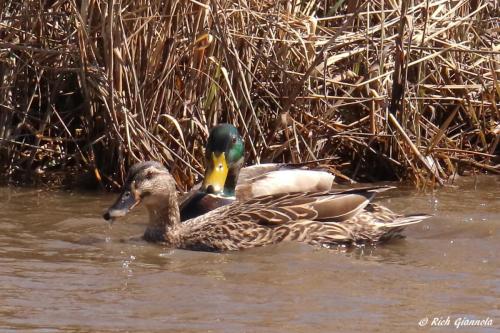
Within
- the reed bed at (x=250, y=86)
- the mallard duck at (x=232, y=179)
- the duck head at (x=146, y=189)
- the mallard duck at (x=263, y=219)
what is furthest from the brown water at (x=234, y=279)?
the reed bed at (x=250, y=86)

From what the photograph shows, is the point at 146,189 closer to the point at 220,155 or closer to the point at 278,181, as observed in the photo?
the point at 220,155

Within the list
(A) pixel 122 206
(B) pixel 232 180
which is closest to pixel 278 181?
(B) pixel 232 180

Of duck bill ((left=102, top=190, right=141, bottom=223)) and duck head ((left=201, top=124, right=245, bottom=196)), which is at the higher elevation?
duck head ((left=201, top=124, right=245, bottom=196))

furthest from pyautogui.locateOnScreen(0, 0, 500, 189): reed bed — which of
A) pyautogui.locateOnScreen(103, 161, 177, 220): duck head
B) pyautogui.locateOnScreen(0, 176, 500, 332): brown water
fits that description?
pyautogui.locateOnScreen(103, 161, 177, 220): duck head

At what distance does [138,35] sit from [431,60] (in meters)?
2.35

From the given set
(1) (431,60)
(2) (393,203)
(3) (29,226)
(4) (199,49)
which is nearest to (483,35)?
(1) (431,60)

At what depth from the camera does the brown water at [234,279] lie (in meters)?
5.24

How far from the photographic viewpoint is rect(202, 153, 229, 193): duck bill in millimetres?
7805

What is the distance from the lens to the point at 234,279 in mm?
6156

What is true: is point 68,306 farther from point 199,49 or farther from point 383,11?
point 383,11

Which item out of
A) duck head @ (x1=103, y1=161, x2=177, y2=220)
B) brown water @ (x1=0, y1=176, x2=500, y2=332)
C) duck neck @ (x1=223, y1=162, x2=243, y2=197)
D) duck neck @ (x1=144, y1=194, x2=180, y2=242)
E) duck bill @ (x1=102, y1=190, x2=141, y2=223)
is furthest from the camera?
duck neck @ (x1=223, y1=162, x2=243, y2=197)

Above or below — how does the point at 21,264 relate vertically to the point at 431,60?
below

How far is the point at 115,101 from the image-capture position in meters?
7.94

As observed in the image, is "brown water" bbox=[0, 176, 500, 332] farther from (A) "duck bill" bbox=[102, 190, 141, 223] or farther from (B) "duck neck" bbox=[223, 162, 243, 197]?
(B) "duck neck" bbox=[223, 162, 243, 197]
